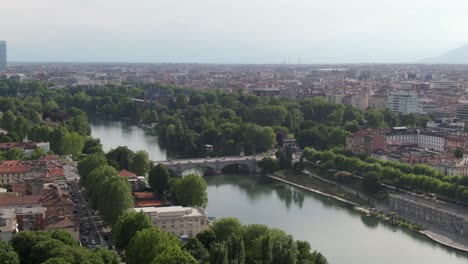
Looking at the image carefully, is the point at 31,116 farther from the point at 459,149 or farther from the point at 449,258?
the point at 449,258

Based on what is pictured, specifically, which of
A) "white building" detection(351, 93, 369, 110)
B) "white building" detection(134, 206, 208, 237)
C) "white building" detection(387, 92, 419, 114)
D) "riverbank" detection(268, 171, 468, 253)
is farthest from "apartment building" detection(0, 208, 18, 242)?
"white building" detection(351, 93, 369, 110)

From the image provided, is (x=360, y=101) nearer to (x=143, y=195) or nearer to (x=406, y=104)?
(x=406, y=104)

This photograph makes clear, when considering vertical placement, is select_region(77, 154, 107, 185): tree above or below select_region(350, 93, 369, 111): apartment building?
above

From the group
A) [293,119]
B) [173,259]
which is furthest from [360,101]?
[173,259]

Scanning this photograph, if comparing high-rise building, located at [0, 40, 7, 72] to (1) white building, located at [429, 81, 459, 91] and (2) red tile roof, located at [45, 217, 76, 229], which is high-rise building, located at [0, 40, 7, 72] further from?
(2) red tile roof, located at [45, 217, 76, 229]

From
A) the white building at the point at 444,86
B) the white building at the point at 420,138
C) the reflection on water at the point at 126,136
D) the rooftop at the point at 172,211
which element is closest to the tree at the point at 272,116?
the reflection on water at the point at 126,136
